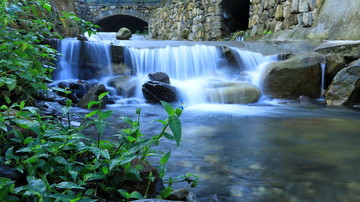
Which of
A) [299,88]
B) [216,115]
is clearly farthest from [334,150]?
[299,88]

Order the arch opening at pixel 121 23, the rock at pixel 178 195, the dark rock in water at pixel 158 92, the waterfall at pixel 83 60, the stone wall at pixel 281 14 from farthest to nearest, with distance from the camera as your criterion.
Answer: the arch opening at pixel 121 23
the stone wall at pixel 281 14
the waterfall at pixel 83 60
the dark rock in water at pixel 158 92
the rock at pixel 178 195

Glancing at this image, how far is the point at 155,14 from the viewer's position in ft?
57.3

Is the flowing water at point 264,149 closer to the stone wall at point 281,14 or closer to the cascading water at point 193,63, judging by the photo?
the cascading water at point 193,63

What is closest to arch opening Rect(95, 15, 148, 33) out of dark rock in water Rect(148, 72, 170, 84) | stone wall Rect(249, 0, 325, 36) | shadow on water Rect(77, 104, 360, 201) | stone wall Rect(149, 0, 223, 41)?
stone wall Rect(149, 0, 223, 41)

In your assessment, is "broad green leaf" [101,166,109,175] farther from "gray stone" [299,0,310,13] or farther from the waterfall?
"gray stone" [299,0,310,13]

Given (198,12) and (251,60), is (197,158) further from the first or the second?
(198,12)

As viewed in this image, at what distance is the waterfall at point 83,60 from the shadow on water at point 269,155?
2.48 meters

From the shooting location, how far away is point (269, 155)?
2.41 m

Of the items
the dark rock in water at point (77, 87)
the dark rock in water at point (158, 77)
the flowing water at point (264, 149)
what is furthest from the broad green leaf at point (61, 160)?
the dark rock in water at point (158, 77)

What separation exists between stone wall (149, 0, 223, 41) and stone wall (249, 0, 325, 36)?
4.96 feet

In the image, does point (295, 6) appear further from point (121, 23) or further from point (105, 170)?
point (121, 23)

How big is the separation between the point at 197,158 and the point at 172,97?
311 cm

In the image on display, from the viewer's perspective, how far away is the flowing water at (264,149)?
1.75 m

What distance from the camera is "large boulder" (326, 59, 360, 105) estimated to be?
526 centimetres
